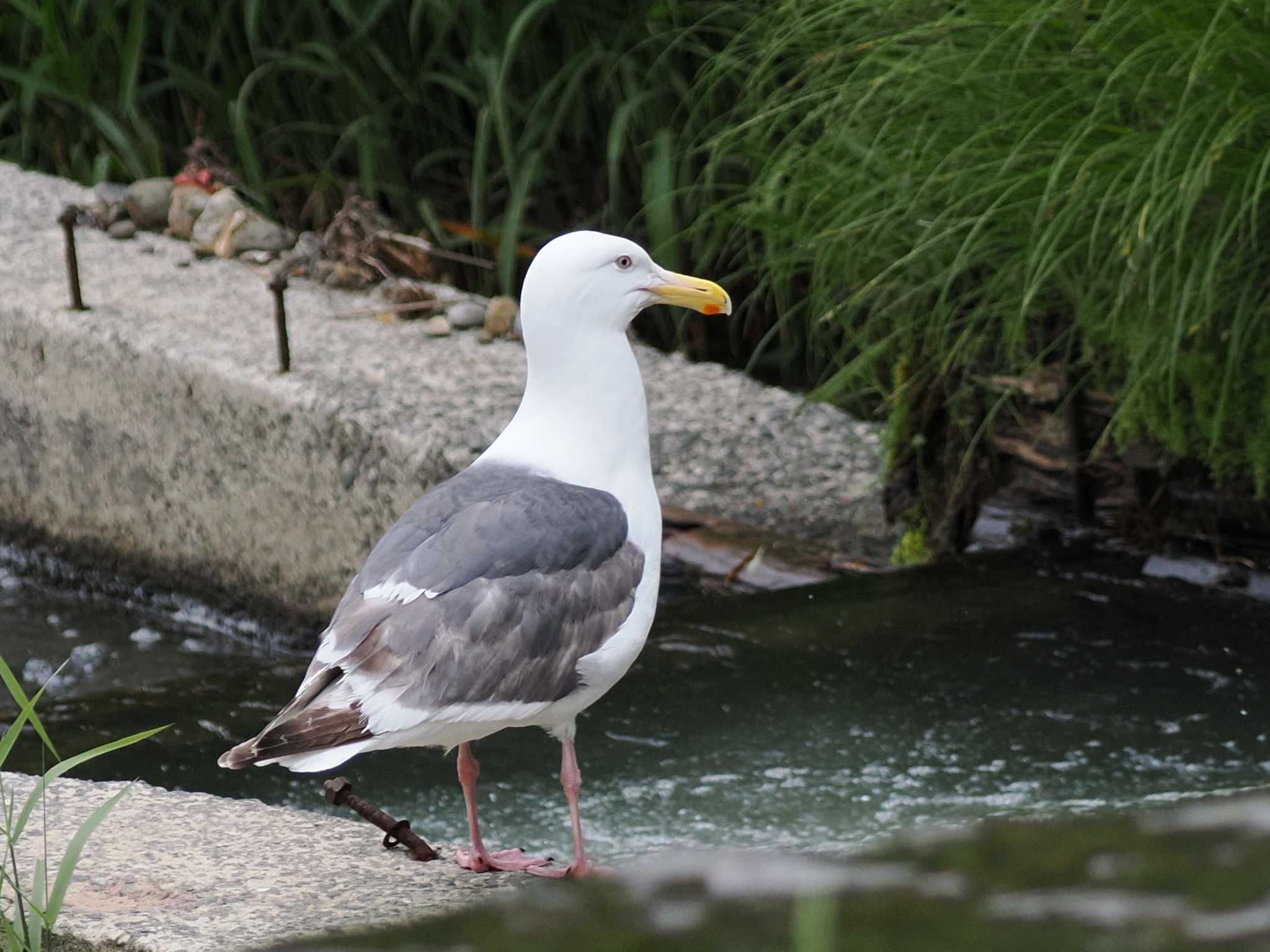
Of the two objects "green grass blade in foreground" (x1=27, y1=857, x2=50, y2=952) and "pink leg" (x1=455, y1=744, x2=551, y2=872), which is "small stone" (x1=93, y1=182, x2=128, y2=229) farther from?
"green grass blade in foreground" (x1=27, y1=857, x2=50, y2=952)

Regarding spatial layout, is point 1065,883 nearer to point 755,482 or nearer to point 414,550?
point 414,550

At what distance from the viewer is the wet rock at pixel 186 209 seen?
16.0 feet

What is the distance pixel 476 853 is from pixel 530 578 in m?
0.38

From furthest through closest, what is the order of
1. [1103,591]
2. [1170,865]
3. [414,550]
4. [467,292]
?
[467,292], [1103,591], [414,550], [1170,865]

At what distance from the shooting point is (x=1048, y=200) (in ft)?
9.16

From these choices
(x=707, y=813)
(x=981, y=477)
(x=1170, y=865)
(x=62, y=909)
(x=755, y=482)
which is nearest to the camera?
(x=1170, y=865)

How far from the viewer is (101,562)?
13.3ft

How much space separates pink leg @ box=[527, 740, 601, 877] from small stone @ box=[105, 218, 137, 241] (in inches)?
126

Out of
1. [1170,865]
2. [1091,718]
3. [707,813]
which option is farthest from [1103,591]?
[1170,865]

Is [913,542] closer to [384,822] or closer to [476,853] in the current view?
[476,853]

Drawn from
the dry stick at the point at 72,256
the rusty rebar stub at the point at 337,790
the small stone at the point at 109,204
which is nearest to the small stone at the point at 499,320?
the dry stick at the point at 72,256

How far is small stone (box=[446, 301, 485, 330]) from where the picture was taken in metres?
4.31

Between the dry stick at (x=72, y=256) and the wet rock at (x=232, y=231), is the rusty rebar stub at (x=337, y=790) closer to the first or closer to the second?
the dry stick at (x=72, y=256)

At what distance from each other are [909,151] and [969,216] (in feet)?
0.57
